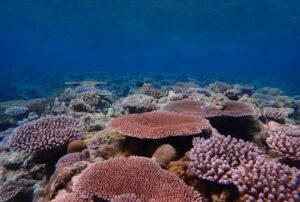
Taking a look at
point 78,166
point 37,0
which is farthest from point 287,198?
point 37,0

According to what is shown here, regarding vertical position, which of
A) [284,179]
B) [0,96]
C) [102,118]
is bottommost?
[284,179]

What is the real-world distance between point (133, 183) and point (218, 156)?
123cm

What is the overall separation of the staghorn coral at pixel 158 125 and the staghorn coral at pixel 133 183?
28.4 inches

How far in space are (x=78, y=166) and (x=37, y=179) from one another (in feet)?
6.47

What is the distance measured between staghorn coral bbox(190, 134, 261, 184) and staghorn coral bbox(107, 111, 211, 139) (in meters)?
0.61

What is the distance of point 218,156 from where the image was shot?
3949 millimetres

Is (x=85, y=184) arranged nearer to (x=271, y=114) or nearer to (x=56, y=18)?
(x=271, y=114)

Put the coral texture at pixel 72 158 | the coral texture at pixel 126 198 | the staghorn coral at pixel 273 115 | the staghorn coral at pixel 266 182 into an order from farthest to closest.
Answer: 1. the staghorn coral at pixel 273 115
2. the coral texture at pixel 72 158
3. the coral texture at pixel 126 198
4. the staghorn coral at pixel 266 182

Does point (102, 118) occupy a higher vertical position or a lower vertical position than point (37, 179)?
higher

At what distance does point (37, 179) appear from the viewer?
588 centimetres

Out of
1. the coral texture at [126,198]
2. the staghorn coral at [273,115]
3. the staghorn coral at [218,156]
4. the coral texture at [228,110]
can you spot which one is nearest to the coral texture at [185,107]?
the coral texture at [228,110]

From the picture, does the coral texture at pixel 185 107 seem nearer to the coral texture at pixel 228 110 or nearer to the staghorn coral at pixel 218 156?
the coral texture at pixel 228 110

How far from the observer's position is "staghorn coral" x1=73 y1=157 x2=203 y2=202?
3.52 metres

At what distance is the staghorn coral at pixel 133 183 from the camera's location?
3521 mm
